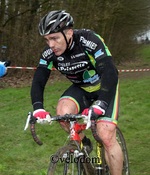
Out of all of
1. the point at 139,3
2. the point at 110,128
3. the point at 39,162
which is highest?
the point at 139,3

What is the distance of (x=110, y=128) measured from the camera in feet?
13.0

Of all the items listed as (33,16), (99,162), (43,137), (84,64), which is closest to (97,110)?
(84,64)

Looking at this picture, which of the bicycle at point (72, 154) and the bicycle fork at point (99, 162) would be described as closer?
the bicycle at point (72, 154)

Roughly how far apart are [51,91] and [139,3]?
11892 millimetres

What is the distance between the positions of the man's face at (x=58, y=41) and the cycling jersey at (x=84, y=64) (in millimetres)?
152

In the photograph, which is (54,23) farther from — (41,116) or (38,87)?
(41,116)

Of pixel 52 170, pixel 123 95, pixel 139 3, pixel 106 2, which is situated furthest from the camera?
pixel 139 3

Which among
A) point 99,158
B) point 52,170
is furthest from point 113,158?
point 52,170

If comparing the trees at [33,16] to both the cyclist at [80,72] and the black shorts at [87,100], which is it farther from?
the cyclist at [80,72]

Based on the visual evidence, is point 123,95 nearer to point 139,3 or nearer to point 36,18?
point 36,18

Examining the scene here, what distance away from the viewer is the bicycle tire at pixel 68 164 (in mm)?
3434

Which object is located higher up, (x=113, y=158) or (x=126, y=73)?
(x=126, y=73)

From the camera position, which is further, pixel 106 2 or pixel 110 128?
pixel 106 2

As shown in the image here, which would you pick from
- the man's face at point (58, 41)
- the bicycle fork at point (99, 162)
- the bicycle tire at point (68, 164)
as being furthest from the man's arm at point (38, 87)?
the bicycle fork at point (99, 162)
